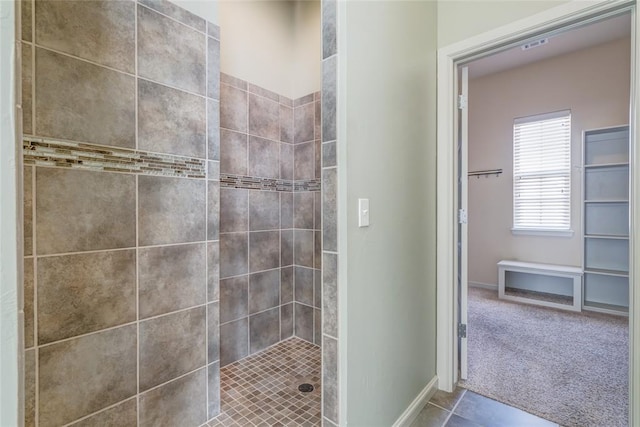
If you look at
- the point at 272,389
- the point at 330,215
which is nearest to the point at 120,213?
the point at 330,215

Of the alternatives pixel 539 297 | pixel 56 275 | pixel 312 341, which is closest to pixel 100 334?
pixel 56 275

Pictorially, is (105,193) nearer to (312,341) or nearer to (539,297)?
(312,341)

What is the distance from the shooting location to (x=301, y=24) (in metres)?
2.64

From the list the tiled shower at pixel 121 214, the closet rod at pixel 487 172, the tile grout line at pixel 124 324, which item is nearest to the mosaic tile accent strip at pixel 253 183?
the tiled shower at pixel 121 214

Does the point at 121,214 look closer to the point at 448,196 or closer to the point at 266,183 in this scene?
the point at 266,183

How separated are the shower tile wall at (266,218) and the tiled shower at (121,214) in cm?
56

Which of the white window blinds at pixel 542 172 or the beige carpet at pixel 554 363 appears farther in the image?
the white window blinds at pixel 542 172

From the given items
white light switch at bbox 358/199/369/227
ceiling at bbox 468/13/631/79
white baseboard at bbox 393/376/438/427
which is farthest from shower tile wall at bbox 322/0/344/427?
ceiling at bbox 468/13/631/79

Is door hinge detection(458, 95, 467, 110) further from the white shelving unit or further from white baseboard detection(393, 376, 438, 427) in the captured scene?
the white shelving unit

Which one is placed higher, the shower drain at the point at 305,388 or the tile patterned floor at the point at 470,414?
the shower drain at the point at 305,388

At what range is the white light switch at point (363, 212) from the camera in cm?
122

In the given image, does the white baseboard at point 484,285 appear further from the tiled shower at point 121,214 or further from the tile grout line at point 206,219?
the tile grout line at point 206,219

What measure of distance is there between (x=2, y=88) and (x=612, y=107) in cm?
499

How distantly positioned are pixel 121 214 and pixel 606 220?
15.7 ft
